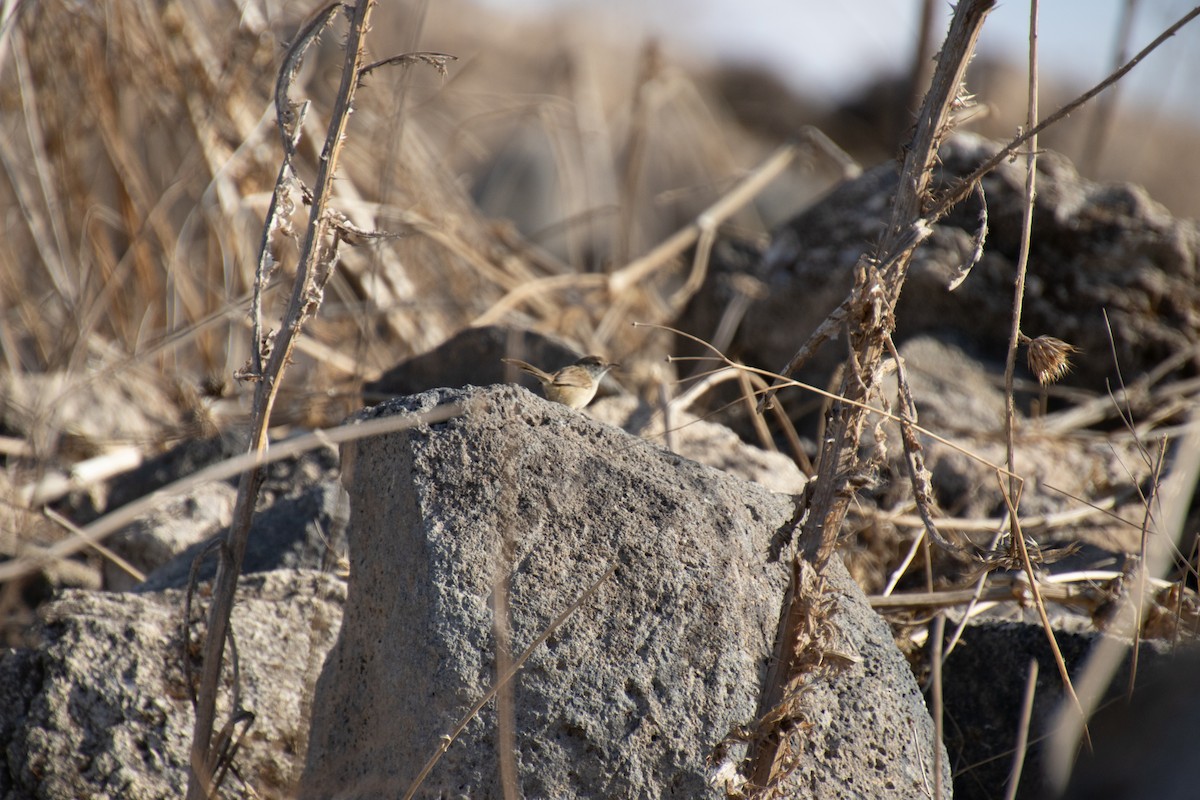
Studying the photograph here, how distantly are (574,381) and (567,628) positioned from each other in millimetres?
1337

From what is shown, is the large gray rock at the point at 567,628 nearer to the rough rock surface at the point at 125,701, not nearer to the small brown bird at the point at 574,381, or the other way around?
the rough rock surface at the point at 125,701

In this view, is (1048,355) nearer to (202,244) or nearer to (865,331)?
(865,331)

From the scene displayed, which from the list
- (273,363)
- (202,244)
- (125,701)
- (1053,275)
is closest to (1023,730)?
(273,363)

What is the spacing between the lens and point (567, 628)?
1750 mm

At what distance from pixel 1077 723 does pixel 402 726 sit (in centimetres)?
108

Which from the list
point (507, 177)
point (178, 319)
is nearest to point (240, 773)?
point (178, 319)

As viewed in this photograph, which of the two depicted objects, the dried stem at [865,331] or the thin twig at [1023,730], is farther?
the dried stem at [865,331]

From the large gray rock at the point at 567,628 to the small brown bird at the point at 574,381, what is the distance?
92 centimetres

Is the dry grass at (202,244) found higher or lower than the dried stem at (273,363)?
higher

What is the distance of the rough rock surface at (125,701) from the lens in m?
2.09

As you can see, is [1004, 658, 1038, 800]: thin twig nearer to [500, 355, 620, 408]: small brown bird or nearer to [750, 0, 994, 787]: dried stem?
[750, 0, 994, 787]: dried stem

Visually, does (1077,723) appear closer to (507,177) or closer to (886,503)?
(886,503)

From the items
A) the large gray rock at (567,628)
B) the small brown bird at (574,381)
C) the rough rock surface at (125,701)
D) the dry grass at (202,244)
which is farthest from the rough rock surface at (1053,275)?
the rough rock surface at (125,701)

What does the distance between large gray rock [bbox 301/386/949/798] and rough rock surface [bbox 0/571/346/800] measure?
26 centimetres
